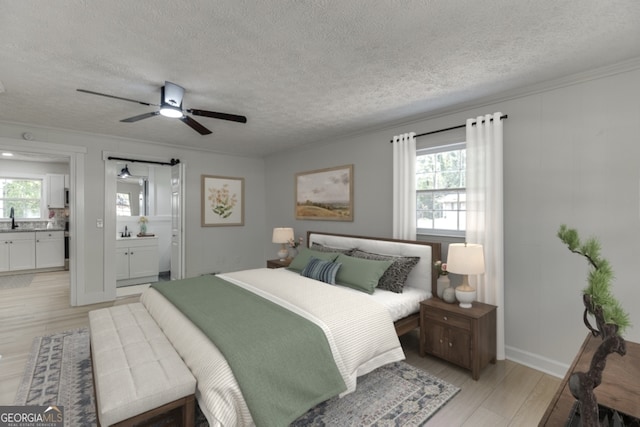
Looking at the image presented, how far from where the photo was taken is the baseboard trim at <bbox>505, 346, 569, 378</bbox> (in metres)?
2.56

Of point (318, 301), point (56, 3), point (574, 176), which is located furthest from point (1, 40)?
point (574, 176)

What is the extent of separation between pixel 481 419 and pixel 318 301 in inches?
54.7

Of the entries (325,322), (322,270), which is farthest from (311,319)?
(322,270)

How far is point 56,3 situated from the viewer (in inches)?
62.5

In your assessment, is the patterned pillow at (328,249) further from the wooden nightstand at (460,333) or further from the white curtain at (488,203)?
the white curtain at (488,203)

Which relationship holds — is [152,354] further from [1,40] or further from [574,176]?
[574,176]

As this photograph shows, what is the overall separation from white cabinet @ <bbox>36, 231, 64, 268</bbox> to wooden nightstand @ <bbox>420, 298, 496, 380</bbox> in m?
7.79

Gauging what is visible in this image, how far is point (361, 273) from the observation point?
3102mm

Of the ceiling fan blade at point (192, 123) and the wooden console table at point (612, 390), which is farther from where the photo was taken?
the ceiling fan blade at point (192, 123)

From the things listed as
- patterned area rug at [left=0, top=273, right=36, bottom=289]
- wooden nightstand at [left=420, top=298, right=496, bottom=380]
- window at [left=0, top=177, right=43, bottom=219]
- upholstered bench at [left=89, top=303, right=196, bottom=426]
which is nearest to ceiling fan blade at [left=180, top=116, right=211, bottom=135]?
upholstered bench at [left=89, top=303, right=196, bottom=426]

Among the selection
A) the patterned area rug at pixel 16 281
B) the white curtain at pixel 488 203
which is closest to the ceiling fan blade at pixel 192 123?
the white curtain at pixel 488 203

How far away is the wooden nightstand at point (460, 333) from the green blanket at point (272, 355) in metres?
1.21

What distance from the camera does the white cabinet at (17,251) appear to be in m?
6.13

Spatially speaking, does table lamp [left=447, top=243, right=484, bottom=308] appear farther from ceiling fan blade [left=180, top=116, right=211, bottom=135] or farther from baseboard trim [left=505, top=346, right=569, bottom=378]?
ceiling fan blade [left=180, top=116, right=211, bottom=135]
